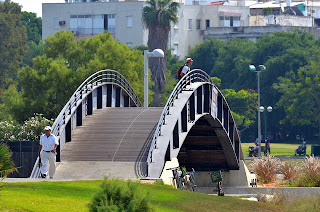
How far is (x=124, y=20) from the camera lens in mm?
101000

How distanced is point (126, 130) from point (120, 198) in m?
14.5

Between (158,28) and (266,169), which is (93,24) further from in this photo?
(266,169)

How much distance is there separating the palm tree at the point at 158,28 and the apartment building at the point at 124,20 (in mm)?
20781

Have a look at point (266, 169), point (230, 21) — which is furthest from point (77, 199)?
point (230, 21)

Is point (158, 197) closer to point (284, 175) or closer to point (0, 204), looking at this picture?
point (0, 204)

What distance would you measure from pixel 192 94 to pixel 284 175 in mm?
8562

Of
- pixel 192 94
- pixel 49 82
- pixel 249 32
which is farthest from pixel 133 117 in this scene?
pixel 249 32

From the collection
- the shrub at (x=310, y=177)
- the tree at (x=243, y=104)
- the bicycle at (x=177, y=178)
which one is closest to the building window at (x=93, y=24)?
the tree at (x=243, y=104)

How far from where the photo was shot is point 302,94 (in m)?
78.7

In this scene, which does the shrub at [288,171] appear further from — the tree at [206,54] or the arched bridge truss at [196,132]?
the tree at [206,54]

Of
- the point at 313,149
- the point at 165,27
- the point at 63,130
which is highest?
the point at 165,27

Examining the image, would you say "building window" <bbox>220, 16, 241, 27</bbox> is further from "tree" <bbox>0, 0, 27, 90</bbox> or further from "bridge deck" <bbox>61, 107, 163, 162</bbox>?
"bridge deck" <bbox>61, 107, 163, 162</bbox>

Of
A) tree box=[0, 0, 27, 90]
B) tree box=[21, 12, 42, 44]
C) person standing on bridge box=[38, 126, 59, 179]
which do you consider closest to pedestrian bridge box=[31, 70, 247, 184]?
person standing on bridge box=[38, 126, 59, 179]

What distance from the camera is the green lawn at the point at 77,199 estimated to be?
15867 mm
